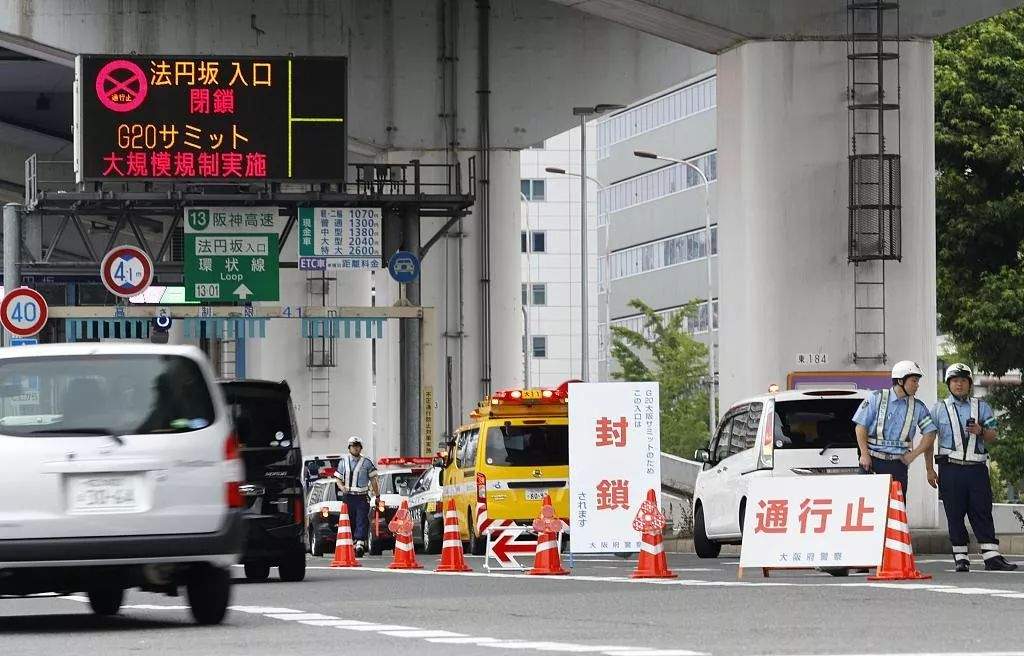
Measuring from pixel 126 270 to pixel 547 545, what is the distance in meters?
15.0

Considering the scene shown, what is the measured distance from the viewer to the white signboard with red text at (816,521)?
62.6ft

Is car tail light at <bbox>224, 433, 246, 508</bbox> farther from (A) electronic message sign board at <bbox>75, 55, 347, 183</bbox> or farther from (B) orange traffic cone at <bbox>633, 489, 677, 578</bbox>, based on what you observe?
(A) electronic message sign board at <bbox>75, 55, 347, 183</bbox>

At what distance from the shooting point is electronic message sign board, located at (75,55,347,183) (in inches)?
1486

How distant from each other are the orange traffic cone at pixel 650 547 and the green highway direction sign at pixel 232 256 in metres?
20.6

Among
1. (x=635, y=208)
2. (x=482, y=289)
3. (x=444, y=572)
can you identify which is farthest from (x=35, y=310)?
(x=635, y=208)

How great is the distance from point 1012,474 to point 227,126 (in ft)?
50.9

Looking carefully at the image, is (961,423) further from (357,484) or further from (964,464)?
(357,484)

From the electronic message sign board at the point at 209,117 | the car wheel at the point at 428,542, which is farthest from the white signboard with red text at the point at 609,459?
the electronic message sign board at the point at 209,117

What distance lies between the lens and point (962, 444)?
20.4 m

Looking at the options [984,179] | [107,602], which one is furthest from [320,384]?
[107,602]

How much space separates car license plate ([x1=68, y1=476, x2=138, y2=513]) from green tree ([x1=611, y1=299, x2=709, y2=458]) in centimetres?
6432

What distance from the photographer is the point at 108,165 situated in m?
37.9

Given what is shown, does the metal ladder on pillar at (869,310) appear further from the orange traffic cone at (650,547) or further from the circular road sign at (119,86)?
the circular road sign at (119,86)

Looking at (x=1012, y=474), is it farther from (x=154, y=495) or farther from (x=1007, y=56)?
(x=154, y=495)
